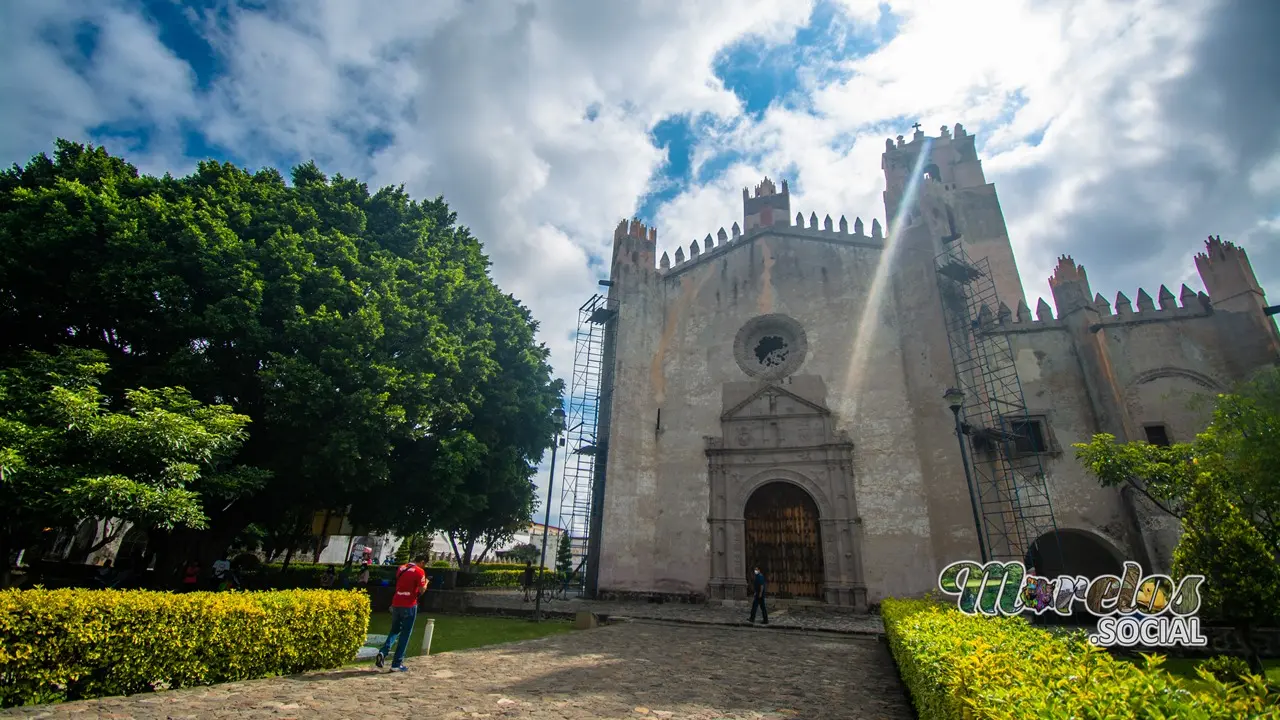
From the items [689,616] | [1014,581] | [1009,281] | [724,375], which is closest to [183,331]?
[689,616]

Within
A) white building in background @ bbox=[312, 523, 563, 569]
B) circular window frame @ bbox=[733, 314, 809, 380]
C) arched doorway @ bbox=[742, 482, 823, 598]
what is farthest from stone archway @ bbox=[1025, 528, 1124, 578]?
white building in background @ bbox=[312, 523, 563, 569]

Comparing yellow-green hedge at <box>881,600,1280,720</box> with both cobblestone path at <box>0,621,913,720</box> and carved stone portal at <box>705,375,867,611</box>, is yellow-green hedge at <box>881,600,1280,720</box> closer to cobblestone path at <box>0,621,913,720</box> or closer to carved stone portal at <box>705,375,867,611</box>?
cobblestone path at <box>0,621,913,720</box>

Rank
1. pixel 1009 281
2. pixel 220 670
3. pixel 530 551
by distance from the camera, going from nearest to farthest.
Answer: pixel 220 670 < pixel 1009 281 < pixel 530 551

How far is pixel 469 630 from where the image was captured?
40.7ft

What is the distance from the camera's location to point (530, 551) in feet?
156

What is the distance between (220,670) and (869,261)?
20.3 meters

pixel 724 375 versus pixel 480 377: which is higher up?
pixel 724 375

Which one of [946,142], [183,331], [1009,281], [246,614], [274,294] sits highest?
[946,142]

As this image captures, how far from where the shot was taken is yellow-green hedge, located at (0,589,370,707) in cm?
555

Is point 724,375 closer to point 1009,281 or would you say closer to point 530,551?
point 1009,281

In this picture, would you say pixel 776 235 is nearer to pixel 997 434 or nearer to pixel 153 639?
pixel 997 434

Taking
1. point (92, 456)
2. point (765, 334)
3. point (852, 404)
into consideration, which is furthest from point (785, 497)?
point (92, 456)

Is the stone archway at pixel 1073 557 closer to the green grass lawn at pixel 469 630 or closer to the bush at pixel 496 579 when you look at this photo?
the green grass lawn at pixel 469 630

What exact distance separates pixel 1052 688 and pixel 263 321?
14.8 m
